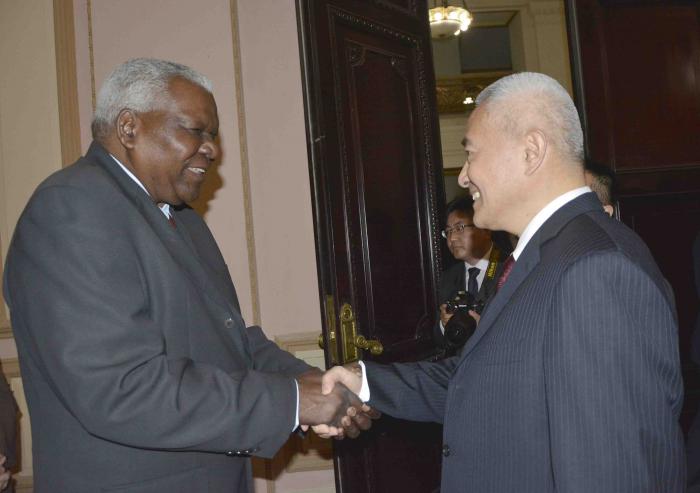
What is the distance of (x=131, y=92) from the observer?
1.92 metres

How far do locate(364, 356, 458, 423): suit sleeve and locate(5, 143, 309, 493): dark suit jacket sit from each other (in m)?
0.46

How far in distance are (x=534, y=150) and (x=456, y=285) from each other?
270 cm

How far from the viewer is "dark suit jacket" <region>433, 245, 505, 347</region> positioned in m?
3.64

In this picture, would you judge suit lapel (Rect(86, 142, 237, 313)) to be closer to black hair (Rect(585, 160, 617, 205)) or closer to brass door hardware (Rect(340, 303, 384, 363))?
brass door hardware (Rect(340, 303, 384, 363))

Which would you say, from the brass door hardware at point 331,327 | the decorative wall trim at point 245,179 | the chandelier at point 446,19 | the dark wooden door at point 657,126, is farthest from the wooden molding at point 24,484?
the chandelier at point 446,19

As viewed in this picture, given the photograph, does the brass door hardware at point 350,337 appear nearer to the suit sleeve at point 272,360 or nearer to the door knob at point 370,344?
the door knob at point 370,344

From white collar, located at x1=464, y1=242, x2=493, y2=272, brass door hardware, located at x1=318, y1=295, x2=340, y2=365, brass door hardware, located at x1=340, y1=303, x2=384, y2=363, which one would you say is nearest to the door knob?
brass door hardware, located at x1=340, y1=303, x2=384, y2=363

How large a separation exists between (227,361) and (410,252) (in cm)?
176

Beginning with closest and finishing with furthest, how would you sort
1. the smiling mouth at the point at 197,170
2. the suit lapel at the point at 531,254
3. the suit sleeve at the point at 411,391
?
Answer: the suit lapel at the point at 531,254 < the smiling mouth at the point at 197,170 < the suit sleeve at the point at 411,391

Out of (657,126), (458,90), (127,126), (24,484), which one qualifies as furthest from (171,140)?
(458,90)

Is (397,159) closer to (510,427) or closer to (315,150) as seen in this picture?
(315,150)

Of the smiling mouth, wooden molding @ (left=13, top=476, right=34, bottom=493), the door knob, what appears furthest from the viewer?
wooden molding @ (left=13, top=476, right=34, bottom=493)

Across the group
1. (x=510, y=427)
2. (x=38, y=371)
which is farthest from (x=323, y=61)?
(x=510, y=427)

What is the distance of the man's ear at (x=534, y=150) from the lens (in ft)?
5.18
